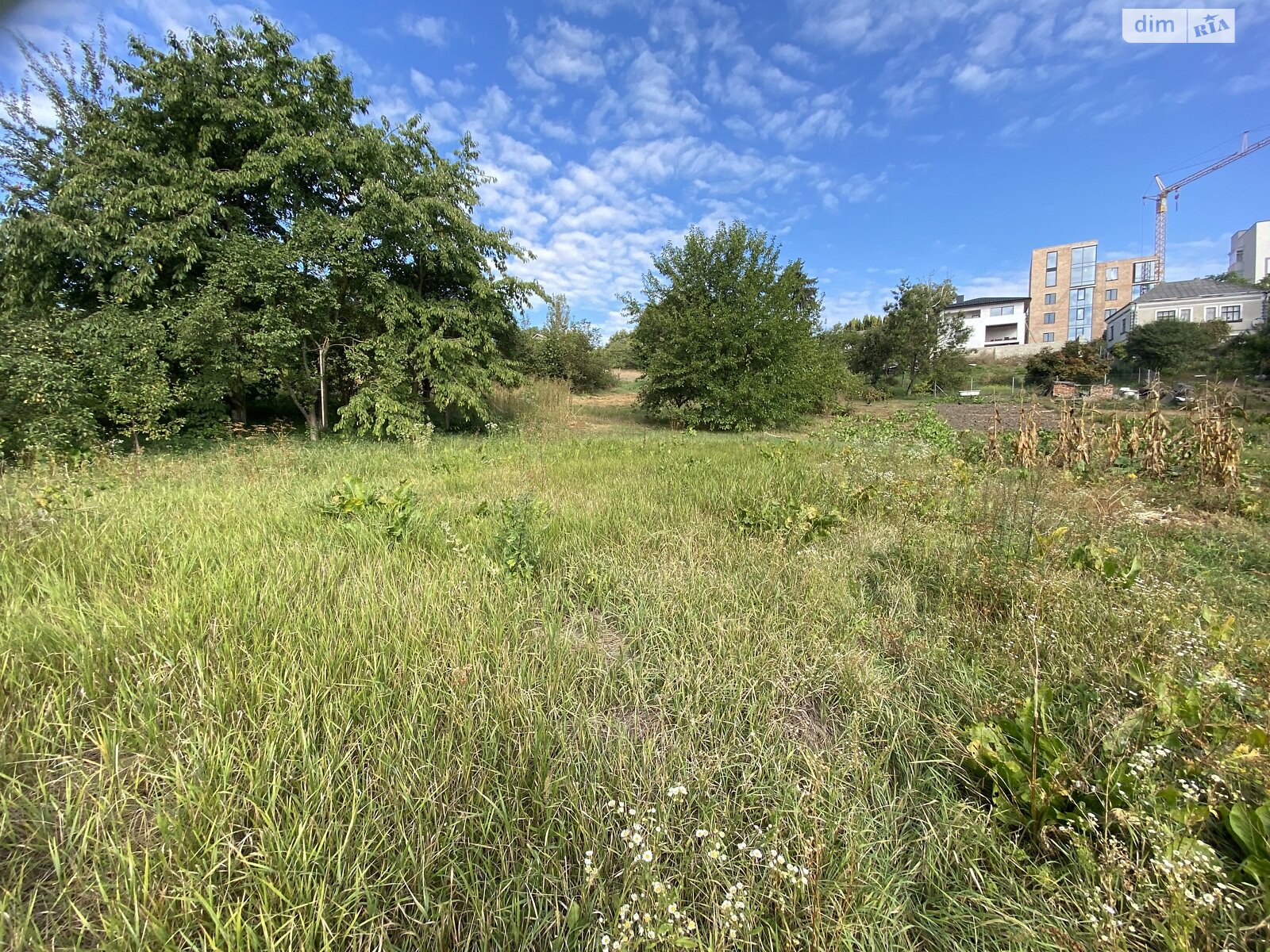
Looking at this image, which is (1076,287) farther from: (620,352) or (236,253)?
(236,253)

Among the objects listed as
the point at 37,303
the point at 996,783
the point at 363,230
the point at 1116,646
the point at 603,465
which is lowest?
the point at 996,783

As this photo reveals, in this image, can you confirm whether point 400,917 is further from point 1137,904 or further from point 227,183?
point 227,183

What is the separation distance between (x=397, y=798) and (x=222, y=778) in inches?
18.9

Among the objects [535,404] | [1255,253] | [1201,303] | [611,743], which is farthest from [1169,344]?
[1255,253]

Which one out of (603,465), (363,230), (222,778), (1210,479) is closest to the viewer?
(222,778)

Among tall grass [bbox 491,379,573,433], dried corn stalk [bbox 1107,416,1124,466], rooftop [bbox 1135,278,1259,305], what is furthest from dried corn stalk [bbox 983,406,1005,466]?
rooftop [bbox 1135,278,1259,305]

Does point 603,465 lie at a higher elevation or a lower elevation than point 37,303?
lower

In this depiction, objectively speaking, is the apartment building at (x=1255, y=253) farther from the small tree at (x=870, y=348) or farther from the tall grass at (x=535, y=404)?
the tall grass at (x=535, y=404)

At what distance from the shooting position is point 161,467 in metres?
5.48

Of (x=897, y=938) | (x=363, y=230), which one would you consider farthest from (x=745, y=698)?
(x=363, y=230)

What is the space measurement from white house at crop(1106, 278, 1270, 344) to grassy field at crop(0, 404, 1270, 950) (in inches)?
2056

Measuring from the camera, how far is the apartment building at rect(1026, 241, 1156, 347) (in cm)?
6156

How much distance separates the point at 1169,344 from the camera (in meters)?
25.8

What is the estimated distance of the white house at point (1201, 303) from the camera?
38000 millimetres
